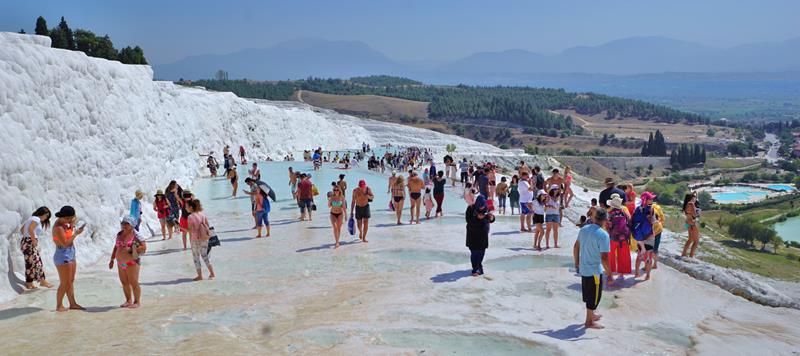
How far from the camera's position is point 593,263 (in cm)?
812

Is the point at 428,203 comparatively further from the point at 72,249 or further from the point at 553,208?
the point at 72,249

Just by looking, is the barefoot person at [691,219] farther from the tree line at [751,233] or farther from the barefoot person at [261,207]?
the tree line at [751,233]

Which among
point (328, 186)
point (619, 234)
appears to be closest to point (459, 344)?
point (619, 234)

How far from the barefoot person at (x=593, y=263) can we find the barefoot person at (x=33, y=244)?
754 cm

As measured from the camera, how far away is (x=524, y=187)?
14547 millimetres

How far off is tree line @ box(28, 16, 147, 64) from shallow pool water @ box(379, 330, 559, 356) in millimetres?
37060

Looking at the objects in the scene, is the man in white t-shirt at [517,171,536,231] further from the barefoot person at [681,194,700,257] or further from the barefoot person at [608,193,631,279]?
the barefoot person at [608,193,631,279]

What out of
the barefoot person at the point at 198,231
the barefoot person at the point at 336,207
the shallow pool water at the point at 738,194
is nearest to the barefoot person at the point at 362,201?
the barefoot person at the point at 336,207

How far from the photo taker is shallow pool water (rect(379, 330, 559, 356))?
7.43 m

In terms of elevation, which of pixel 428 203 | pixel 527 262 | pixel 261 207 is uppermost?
pixel 261 207

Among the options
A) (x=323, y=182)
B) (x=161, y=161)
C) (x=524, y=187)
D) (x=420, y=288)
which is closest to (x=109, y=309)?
(x=420, y=288)

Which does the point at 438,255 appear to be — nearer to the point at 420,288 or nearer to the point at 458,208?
the point at 420,288

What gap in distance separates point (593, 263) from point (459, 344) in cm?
196

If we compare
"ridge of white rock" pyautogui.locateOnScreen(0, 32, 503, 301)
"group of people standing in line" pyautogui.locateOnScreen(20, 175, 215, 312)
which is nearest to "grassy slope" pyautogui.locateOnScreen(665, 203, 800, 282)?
"group of people standing in line" pyautogui.locateOnScreen(20, 175, 215, 312)
